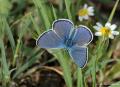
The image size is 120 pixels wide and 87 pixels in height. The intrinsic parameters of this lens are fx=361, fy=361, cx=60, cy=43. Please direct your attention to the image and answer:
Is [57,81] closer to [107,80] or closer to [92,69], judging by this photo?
[107,80]

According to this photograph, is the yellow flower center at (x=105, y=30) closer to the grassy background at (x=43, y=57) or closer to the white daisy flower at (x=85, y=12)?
the grassy background at (x=43, y=57)

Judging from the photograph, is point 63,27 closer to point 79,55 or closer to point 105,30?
point 79,55

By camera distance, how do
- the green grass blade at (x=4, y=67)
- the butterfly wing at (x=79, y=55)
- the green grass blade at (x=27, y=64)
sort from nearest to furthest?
the butterfly wing at (x=79, y=55) < the green grass blade at (x=4, y=67) < the green grass blade at (x=27, y=64)

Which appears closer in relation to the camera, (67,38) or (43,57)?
(67,38)

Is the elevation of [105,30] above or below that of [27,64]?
above

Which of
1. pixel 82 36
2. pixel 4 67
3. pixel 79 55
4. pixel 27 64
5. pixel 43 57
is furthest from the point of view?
pixel 43 57

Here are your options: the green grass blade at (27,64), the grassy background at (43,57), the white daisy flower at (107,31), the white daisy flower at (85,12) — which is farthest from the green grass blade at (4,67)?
the white daisy flower at (85,12)

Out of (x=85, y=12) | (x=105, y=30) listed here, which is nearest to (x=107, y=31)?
(x=105, y=30)

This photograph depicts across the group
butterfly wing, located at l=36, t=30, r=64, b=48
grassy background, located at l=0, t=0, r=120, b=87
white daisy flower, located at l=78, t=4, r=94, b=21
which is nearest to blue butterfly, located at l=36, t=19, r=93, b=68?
butterfly wing, located at l=36, t=30, r=64, b=48
